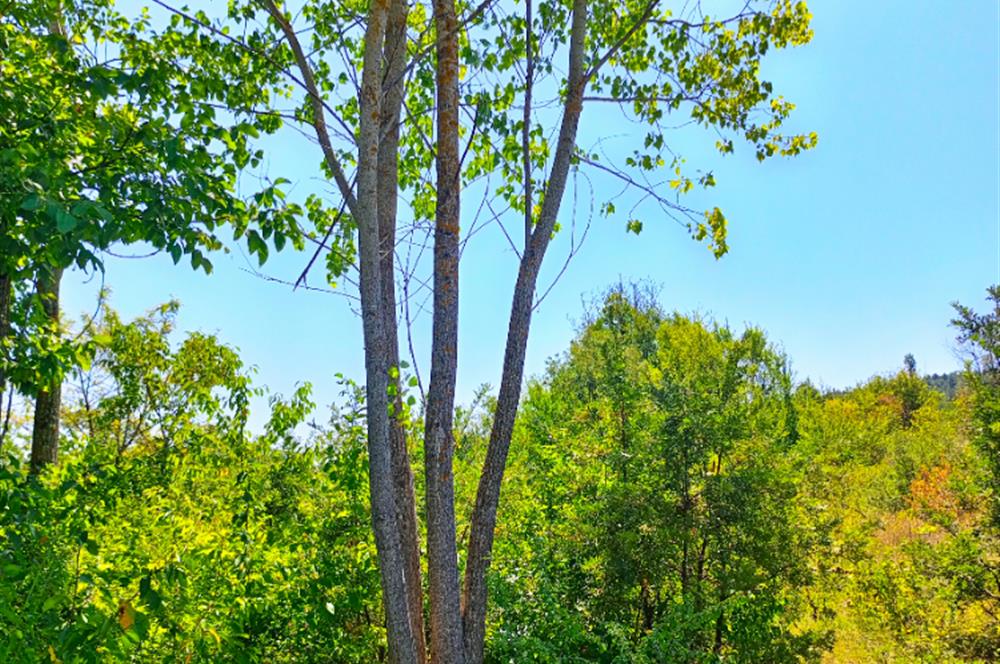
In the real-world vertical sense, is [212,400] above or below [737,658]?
above

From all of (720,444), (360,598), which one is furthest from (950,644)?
(360,598)

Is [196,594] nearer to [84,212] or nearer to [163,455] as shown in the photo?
[84,212]

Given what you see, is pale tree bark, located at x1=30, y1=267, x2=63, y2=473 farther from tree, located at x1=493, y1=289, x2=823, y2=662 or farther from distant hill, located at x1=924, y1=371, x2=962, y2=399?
distant hill, located at x1=924, y1=371, x2=962, y2=399

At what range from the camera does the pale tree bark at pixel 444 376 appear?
297 centimetres

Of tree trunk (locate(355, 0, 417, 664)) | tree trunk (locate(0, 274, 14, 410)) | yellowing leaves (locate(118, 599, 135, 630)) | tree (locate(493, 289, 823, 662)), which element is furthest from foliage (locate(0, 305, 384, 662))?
tree (locate(493, 289, 823, 662))

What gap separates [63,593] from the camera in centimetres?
254

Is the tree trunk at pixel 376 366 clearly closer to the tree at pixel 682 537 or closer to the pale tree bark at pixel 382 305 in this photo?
the pale tree bark at pixel 382 305

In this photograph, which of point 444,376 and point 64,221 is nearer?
point 64,221

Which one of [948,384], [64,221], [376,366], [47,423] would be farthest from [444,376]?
[948,384]

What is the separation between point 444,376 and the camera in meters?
3.10

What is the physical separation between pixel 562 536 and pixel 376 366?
3.24 metres

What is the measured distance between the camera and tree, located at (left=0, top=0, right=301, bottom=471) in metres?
2.29

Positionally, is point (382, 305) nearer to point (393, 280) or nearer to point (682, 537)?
point (393, 280)

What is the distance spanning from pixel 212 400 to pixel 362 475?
7.07ft
